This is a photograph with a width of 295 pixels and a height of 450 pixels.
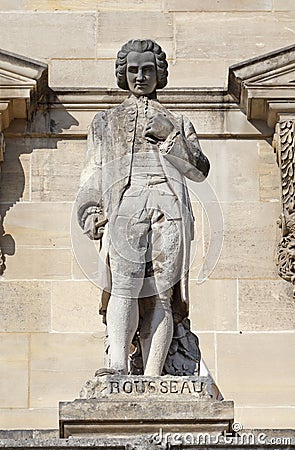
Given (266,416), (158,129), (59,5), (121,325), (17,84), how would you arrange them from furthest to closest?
(59,5) → (17,84) → (266,416) → (158,129) → (121,325)

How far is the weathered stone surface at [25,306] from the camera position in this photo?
606 inches

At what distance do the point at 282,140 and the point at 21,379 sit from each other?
7.97 feet

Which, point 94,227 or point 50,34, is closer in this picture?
point 94,227

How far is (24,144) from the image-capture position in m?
16.0

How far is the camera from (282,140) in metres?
15.8

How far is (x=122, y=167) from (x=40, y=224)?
2415 mm

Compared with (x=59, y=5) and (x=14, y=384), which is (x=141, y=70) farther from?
(x=59, y=5)

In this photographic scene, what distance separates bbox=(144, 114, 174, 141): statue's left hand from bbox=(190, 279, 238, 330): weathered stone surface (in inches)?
86.9

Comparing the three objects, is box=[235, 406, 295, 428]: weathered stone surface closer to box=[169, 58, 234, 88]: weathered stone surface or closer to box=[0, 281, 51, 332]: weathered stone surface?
box=[0, 281, 51, 332]: weathered stone surface

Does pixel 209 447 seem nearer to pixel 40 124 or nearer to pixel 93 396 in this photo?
pixel 93 396

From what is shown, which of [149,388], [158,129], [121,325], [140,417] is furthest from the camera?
[158,129]

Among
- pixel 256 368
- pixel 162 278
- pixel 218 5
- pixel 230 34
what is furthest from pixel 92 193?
pixel 218 5

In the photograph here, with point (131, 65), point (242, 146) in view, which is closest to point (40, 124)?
point (242, 146)

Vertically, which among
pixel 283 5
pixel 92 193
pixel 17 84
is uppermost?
pixel 283 5
